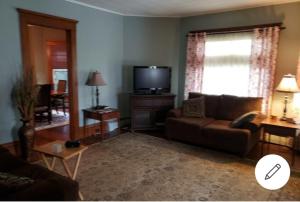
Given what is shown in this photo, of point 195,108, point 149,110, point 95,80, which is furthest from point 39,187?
point 149,110

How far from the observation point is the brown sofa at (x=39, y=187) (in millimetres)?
1497

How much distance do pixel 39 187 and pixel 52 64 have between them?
252 inches

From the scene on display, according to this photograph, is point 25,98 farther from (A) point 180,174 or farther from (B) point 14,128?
(A) point 180,174

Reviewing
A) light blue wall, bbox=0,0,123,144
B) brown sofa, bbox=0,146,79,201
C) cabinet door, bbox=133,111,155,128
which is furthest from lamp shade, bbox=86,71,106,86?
brown sofa, bbox=0,146,79,201

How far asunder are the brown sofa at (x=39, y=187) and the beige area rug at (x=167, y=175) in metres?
0.68

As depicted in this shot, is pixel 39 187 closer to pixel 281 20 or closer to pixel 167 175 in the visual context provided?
pixel 167 175

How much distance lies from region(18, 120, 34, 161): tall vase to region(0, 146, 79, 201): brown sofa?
102 centimetres

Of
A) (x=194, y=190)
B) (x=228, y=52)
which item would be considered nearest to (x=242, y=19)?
(x=228, y=52)

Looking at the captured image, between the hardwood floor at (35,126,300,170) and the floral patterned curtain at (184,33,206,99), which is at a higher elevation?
the floral patterned curtain at (184,33,206,99)

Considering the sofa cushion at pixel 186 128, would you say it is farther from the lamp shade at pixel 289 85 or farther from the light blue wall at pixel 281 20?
the light blue wall at pixel 281 20

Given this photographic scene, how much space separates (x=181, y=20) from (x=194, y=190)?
3885mm

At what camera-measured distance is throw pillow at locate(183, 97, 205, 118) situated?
4.43 meters

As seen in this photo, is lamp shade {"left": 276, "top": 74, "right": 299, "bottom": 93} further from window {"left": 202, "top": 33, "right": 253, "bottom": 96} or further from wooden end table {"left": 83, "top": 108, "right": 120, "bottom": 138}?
wooden end table {"left": 83, "top": 108, "right": 120, "bottom": 138}

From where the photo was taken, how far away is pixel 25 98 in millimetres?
3199
